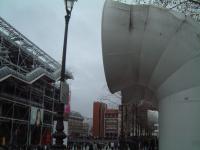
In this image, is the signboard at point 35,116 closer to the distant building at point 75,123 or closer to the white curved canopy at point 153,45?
the white curved canopy at point 153,45

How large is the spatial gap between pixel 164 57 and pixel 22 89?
43.4 metres

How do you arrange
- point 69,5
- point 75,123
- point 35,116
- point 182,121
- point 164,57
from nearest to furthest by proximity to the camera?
1. point 182,121
2. point 164,57
3. point 69,5
4. point 35,116
5. point 75,123

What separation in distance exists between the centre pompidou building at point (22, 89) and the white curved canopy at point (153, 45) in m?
32.4

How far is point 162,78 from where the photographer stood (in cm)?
1147

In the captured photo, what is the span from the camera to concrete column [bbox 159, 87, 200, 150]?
34.4 feet

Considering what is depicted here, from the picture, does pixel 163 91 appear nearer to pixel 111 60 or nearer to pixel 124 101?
pixel 111 60

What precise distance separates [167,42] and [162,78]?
119 cm

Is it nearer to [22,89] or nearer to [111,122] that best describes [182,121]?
[22,89]

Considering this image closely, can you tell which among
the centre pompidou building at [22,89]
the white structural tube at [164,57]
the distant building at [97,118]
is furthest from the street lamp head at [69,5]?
the distant building at [97,118]

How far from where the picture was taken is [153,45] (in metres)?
11.3

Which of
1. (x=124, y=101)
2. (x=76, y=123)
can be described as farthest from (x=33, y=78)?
(x=76, y=123)

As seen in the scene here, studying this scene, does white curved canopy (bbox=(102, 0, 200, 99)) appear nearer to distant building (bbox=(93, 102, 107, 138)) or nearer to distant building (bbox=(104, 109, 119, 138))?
distant building (bbox=(93, 102, 107, 138))

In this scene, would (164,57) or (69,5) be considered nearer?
(164,57)

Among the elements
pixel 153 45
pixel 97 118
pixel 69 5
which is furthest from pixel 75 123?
pixel 153 45
